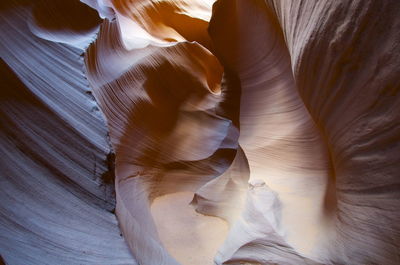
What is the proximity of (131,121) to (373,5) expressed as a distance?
1.52 meters

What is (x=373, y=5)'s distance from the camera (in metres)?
0.96

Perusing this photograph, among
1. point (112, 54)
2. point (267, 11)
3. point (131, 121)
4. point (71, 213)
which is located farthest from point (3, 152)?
point (267, 11)

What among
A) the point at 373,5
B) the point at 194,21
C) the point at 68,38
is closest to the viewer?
the point at 373,5

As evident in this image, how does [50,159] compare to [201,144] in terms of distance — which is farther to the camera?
[201,144]

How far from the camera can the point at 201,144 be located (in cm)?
265

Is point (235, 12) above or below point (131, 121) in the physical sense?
above

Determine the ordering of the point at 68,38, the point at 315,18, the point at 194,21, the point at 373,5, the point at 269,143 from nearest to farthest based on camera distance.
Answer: the point at 373,5
the point at 315,18
the point at 68,38
the point at 269,143
the point at 194,21

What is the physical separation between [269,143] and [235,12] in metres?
1.09

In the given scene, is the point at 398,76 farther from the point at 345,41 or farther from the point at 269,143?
the point at 269,143

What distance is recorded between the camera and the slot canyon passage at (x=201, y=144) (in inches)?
44.1

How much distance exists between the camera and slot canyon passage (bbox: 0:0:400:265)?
1121 millimetres

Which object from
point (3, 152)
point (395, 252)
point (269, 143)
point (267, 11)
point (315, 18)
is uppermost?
point (315, 18)

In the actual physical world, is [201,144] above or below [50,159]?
below

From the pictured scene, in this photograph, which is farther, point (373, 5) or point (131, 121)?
point (131, 121)
